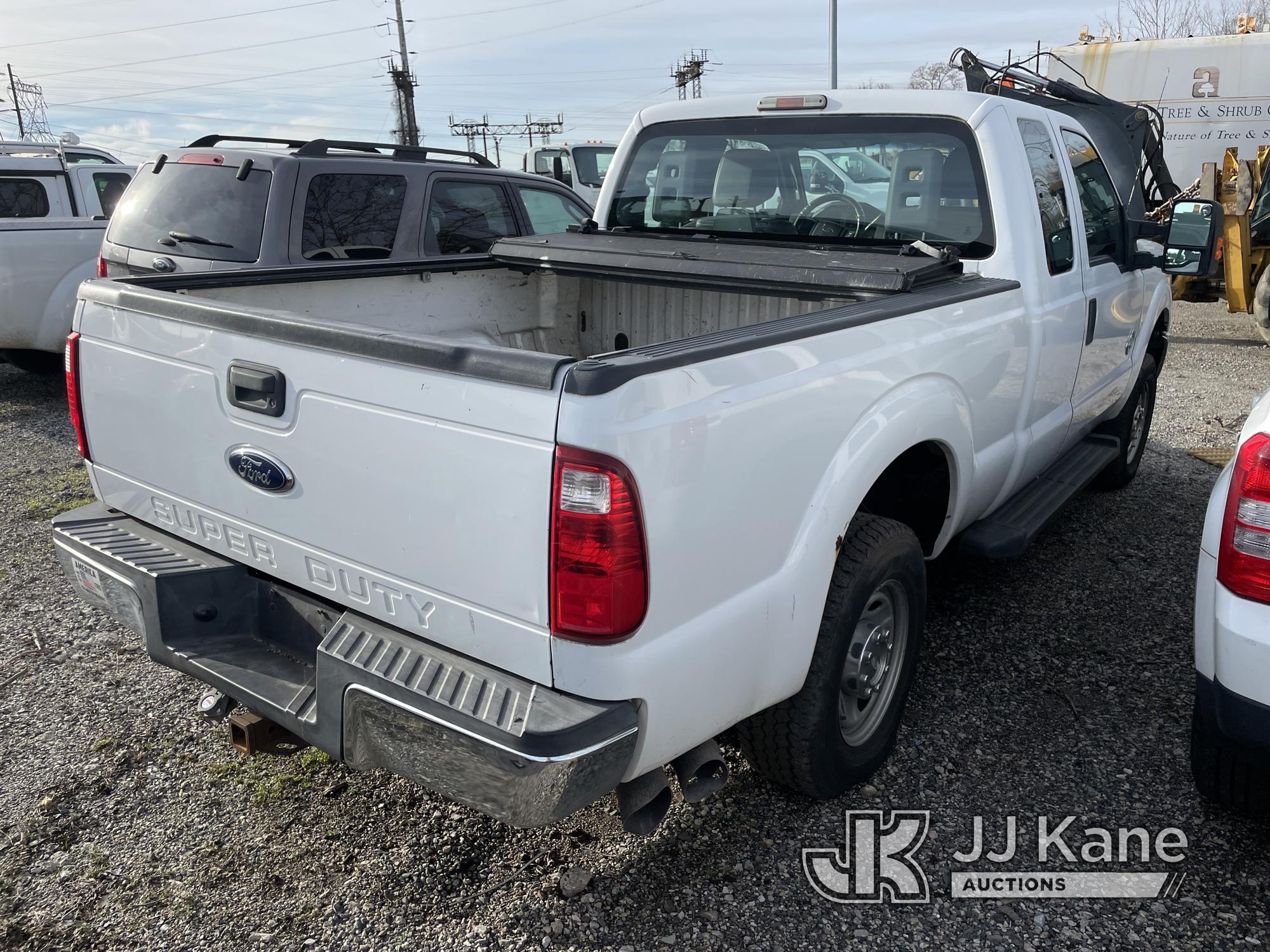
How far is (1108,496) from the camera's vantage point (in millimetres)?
5672

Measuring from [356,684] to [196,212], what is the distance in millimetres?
4678

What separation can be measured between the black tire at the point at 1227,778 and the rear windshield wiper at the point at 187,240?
17.5ft

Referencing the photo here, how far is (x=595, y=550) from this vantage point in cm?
188

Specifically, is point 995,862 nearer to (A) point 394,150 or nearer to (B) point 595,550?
(B) point 595,550

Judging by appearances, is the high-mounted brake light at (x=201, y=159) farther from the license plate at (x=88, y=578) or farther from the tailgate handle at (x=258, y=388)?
the tailgate handle at (x=258, y=388)

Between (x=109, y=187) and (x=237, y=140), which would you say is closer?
(x=237, y=140)

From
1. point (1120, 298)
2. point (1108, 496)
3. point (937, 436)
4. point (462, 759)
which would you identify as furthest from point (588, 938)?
point (1108, 496)

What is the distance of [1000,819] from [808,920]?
75cm

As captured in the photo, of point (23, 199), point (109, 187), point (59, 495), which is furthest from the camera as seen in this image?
point (109, 187)

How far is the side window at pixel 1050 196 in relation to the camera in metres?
3.72

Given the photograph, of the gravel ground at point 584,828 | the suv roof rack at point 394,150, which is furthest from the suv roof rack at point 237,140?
the gravel ground at point 584,828

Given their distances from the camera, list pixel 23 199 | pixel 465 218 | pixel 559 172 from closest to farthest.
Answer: pixel 465 218
pixel 23 199
pixel 559 172

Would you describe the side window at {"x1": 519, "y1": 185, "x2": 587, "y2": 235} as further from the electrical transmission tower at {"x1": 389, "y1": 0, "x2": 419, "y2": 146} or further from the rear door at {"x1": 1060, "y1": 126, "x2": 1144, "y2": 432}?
the electrical transmission tower at {"x1": 389, "y1": 0, "x2": 419, "y2": 146}

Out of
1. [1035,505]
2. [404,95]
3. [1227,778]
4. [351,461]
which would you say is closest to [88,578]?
[351,461]
